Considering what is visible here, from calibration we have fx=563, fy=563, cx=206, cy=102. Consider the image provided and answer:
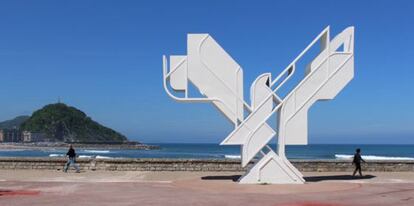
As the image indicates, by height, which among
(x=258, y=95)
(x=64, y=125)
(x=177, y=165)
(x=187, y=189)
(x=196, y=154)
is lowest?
(x=196, y=154)

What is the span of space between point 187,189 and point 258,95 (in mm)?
4102

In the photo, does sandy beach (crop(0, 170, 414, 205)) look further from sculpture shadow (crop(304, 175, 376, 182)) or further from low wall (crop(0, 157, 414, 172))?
low wall (crop(0, 157, 414, 172))

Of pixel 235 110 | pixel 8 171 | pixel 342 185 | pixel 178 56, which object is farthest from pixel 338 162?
pixel 8 171

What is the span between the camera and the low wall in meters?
23.6

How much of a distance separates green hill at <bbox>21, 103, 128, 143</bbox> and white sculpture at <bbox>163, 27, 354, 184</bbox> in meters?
144

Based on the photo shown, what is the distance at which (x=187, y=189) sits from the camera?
16609 millimetres

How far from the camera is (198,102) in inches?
730

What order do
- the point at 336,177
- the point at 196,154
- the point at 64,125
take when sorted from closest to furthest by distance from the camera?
the point at 336,177 < the point at 196,154 < the point at 64,125

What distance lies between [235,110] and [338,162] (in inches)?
295

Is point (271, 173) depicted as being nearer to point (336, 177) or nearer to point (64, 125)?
point (336, 177)

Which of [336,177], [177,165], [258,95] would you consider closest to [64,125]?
[177,165]

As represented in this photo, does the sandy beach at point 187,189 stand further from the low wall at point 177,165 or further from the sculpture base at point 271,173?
the low wall at point 177,165

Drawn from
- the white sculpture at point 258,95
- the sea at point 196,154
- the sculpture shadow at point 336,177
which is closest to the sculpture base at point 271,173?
the white sculpture at point 258,95

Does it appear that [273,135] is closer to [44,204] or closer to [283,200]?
[283,200]
